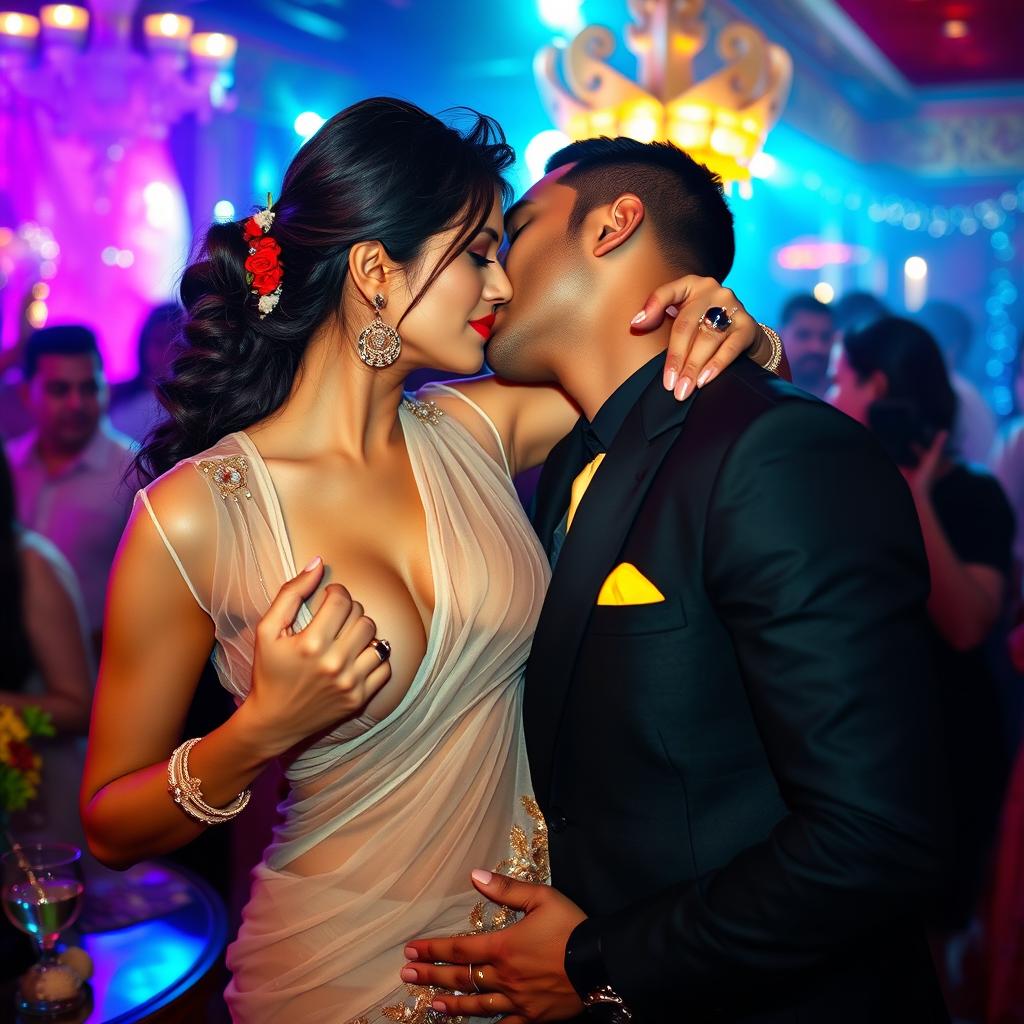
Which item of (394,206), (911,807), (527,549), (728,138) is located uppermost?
(728,138)

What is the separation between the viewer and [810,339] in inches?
199

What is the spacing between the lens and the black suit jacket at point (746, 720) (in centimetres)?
122

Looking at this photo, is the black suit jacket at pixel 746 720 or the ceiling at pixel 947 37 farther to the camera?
the ceiling at pixel 947 37

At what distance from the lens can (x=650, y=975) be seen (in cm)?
132

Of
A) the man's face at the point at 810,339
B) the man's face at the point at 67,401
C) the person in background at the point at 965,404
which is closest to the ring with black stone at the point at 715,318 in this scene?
the man's face at the point at 67,401

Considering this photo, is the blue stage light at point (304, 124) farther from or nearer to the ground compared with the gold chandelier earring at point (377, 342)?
farther from the ground

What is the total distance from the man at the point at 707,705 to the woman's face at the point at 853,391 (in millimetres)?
1948

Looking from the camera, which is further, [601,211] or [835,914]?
[601,211]

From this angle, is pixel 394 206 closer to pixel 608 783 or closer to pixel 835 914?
pixel 608 783

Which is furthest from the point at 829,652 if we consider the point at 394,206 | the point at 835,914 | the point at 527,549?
the point at 394,206

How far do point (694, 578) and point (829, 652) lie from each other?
23 centimetres

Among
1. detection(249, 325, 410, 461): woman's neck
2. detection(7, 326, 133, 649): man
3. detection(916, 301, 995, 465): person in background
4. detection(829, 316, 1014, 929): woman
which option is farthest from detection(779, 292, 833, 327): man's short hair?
detection(249, 325, 410, 461): woman's neck

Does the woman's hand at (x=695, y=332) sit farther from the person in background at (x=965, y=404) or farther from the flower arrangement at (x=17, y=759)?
the person in background at (x=965, y=404)

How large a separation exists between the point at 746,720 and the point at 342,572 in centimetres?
66
